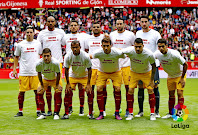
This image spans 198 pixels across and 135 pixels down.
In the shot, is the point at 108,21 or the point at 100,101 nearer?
the point at 100,101

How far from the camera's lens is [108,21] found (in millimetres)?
35438

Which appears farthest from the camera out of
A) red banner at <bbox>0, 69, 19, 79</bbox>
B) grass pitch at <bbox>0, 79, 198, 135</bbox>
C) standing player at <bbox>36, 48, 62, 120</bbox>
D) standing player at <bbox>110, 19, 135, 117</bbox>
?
red banner at <bbox>0, 69, 19, 79</bbox>

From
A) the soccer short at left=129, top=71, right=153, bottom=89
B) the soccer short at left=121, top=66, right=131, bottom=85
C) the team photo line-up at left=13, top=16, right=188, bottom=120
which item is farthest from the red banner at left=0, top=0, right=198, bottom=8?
the soccer short at left=129, top=71, right=153, bottom=89

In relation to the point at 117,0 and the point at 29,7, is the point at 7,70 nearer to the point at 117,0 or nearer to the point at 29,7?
the point at 29,7

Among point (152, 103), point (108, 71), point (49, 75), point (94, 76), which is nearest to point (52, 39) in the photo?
point (49, 75)

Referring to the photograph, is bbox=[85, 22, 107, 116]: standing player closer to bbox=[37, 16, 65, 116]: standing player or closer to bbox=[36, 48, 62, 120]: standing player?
bbox=[37, 16, 65, 116]: standing player

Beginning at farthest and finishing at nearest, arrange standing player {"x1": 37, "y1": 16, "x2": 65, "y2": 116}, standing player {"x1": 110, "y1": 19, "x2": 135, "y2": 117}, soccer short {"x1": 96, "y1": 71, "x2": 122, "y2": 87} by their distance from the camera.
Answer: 1. standing player {"x1": 37, "y1": 16, "x2": 65, "y2": 116}
2. standing player {"x1": 110, "y1": 19, "x2": 135, "y2": 117}
3. soccer short {"x1": 96, "y1": 71, "x2": 122, "y2": 87}

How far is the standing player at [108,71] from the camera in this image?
830cm

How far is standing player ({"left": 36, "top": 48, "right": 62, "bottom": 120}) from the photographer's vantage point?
332 inches

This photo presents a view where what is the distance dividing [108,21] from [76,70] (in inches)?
1070

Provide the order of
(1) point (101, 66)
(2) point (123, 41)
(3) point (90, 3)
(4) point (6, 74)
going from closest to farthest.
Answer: (1) point (101, 66) < (2) point (123, 41) < (4) point (6, 74) < (3) point (90, 3)

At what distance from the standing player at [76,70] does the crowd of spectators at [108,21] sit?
23.2m

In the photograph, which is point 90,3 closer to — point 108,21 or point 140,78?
point 108,21

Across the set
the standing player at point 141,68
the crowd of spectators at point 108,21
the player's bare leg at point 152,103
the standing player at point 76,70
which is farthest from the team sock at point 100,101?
the crowd of spectators at point 108,21
